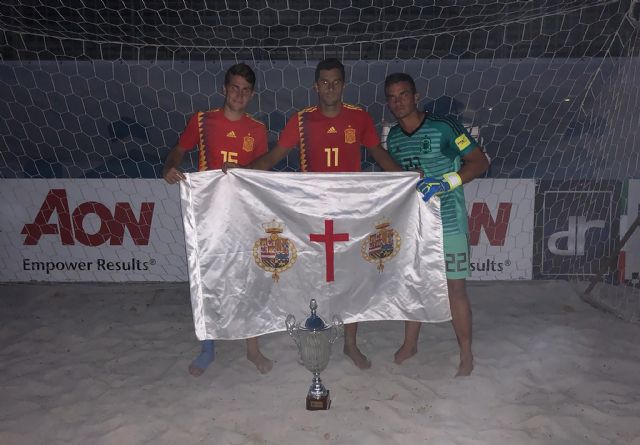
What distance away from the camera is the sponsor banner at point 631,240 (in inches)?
163

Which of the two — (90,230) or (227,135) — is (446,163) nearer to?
(227,135)

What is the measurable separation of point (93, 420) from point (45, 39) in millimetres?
4652

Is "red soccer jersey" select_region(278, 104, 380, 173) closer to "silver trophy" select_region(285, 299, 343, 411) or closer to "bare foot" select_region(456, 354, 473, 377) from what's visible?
"silver trophy" select_region(285, 299, 343, 411)

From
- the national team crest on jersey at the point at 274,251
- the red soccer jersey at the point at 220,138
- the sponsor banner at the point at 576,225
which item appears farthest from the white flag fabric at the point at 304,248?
the sponsor banner at the point at 576,225

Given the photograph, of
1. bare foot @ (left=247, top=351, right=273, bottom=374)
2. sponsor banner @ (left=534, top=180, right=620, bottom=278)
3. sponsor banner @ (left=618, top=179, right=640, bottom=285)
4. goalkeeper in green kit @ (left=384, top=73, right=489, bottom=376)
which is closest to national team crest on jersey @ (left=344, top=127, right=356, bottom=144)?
goalkeeper in green kit @ (left=384, top=73, right=489, bottom=376)

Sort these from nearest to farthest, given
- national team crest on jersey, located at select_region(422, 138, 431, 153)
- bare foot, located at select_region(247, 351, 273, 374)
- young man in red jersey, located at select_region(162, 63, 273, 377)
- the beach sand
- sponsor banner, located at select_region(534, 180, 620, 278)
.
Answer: the beach sand < national team crest on jersey, located at select_region(422, 138, 431, 153) < young man in red jersey, located at select_region(162, 63, 273, 377) < bare foot, located at select_region(247, 351, 273, 374) < sponsor banner, located at select_region(534, 180, 620, 278)

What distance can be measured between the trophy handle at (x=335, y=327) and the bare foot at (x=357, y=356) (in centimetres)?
41

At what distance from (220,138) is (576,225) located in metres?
3.01

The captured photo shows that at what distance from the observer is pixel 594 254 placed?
4363mm

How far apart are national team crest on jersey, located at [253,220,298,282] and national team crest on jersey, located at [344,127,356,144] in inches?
23.5

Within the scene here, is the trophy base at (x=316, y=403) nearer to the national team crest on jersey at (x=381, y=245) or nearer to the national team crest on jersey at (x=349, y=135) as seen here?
the national team crest on jersey at (x=381, y=245)

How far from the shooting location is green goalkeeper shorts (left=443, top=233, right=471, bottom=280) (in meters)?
2.78

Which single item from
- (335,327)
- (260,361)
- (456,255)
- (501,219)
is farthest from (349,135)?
(501,219)

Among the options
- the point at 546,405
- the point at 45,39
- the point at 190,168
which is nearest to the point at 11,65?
the point at 45,39
